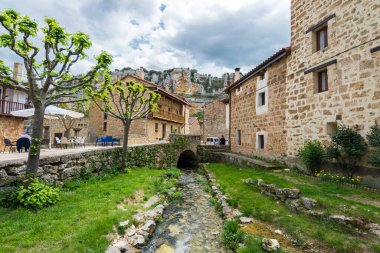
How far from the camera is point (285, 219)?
5.68 m

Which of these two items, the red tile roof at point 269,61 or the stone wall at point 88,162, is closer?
the stone wall at point 88,162

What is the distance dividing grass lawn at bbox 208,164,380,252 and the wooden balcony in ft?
55.8

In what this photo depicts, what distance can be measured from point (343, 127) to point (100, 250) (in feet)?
28.5

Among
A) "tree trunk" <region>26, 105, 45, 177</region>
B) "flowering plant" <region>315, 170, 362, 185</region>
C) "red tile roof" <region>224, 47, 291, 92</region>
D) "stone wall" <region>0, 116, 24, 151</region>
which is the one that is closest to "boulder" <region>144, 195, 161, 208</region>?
"tree trunk" <region>26, 105, 45, 177</region>

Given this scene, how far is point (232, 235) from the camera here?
5.45m

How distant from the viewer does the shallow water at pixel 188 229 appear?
5.29m

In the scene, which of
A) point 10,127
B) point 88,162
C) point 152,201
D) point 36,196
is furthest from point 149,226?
point 10,127

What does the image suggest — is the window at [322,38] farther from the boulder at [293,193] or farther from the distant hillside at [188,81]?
the distant hillside at [188,81]

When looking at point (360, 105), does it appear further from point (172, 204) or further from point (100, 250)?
point (100, 250)

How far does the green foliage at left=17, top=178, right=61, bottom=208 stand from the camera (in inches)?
199

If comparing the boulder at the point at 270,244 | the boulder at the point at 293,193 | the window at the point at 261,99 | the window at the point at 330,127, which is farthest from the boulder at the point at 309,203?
the window at the point at 261,99

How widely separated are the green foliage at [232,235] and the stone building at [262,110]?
23.7 ft

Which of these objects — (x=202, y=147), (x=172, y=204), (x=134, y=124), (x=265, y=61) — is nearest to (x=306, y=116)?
(x=265, y=61)

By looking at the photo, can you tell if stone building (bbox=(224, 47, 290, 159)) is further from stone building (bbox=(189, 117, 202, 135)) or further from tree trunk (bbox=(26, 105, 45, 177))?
stone building (bbox=(189, 117, 202, 135))
